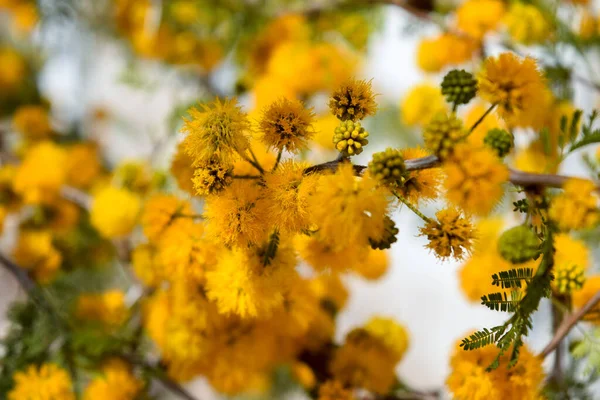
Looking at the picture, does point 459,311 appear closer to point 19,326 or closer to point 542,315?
point 542,315

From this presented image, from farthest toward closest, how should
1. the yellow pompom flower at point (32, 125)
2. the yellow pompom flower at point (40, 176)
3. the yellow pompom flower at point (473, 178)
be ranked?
the yellow pompom flower at point (32, 125) < the yellow pompom flower at point (40, 176) < the yellow pompom flower at point (473, 178)

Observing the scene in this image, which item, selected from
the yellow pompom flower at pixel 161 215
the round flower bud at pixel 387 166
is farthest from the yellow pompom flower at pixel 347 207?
the yellow pompom flower at pixel 161 215

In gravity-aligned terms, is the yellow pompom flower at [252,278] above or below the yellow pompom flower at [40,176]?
below

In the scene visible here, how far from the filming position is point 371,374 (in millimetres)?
723

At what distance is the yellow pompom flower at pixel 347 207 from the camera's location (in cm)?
40

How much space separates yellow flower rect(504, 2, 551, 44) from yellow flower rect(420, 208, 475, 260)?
58cm

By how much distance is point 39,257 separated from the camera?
3.09ft

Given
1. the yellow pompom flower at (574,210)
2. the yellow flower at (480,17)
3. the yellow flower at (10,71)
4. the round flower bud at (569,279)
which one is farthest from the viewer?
the yellow flower at (10,71)

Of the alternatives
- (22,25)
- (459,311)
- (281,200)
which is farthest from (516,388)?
(22,25)

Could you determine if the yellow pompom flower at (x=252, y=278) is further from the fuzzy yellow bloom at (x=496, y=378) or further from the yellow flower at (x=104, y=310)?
the yellow flower at (x=104, y=310)

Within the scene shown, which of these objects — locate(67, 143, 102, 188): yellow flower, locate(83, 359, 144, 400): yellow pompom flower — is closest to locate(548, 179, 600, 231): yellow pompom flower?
locate(83, 359, 144, 400): yellow pompom flower

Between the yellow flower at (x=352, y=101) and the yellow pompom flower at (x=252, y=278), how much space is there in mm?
169

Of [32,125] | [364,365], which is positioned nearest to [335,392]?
[364,365]

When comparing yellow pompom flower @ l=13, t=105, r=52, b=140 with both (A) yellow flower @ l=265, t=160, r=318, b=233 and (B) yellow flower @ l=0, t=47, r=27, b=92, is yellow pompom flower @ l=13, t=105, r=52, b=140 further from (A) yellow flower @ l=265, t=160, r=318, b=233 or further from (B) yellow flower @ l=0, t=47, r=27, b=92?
(A) yellow flower @ l=265, t=160, r=318, b=233
